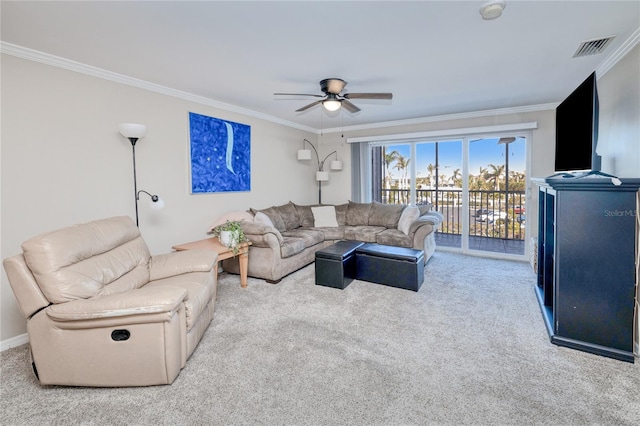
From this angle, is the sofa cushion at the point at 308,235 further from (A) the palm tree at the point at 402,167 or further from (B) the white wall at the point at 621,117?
(B) the white wall at the point at 621,117

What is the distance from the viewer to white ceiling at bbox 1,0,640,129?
6.65 ft

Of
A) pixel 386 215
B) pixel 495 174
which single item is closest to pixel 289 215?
pixel 386 215

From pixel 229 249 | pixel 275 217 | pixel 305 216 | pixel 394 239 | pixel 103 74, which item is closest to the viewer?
pixel 103 74

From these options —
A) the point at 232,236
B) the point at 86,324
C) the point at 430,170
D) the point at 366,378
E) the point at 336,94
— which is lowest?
the point at 366,378

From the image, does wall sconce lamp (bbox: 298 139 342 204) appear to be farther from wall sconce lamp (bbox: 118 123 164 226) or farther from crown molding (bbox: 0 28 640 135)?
wall sconce lamp (bbox: 118 123 164 226)

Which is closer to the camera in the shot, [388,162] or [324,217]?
[324,217]

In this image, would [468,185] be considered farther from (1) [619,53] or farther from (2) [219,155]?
(2) [219,155]

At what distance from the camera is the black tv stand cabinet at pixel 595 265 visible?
215 cm

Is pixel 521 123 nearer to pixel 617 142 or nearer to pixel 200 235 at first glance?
pixel 617 142

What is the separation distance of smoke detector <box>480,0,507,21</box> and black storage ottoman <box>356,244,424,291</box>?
242 centimetres

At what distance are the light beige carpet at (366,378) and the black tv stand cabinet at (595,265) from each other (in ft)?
0.54

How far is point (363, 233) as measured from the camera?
5082mm

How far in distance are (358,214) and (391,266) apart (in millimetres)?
2093

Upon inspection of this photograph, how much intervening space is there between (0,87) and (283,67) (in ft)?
7.48
